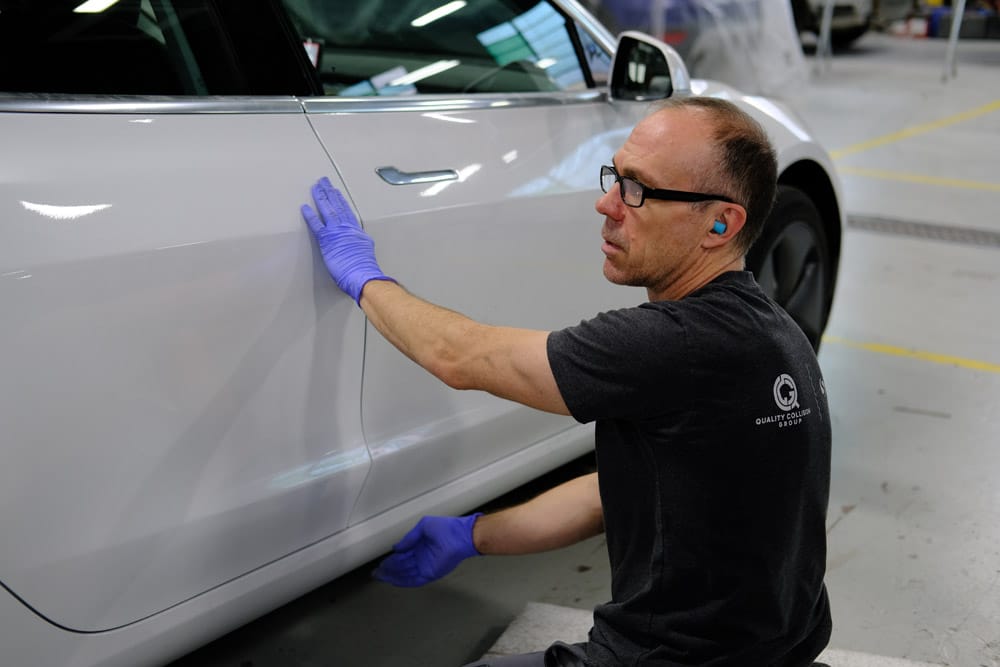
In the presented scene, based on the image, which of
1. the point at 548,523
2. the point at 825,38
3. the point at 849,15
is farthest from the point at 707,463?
the point at 849,15

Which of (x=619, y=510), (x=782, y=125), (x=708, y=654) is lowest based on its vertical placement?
(x=708, y=654)

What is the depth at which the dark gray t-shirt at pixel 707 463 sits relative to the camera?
1.50 meters

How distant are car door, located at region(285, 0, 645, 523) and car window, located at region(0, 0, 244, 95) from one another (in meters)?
0.20

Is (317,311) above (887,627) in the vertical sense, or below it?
above

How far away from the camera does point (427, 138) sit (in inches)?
79.5

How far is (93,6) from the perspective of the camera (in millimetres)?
1702

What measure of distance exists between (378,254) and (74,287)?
556 millimetres

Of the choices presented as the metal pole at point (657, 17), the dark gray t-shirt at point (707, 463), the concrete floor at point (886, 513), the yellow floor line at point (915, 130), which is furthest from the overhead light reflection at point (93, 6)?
the yellow floor line at point (915, 130)

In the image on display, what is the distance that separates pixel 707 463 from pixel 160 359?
0.81 metres

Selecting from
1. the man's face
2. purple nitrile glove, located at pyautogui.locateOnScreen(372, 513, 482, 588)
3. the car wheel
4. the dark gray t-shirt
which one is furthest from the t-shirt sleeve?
the car wheel

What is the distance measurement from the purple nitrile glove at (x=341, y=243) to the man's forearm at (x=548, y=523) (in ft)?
1.98

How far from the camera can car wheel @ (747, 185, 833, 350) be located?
2869 mm

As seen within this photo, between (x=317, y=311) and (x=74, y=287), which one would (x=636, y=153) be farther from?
(x=74, y=287)

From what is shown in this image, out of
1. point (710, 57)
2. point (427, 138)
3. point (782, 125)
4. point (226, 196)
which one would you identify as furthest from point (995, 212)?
point (226, 196)
